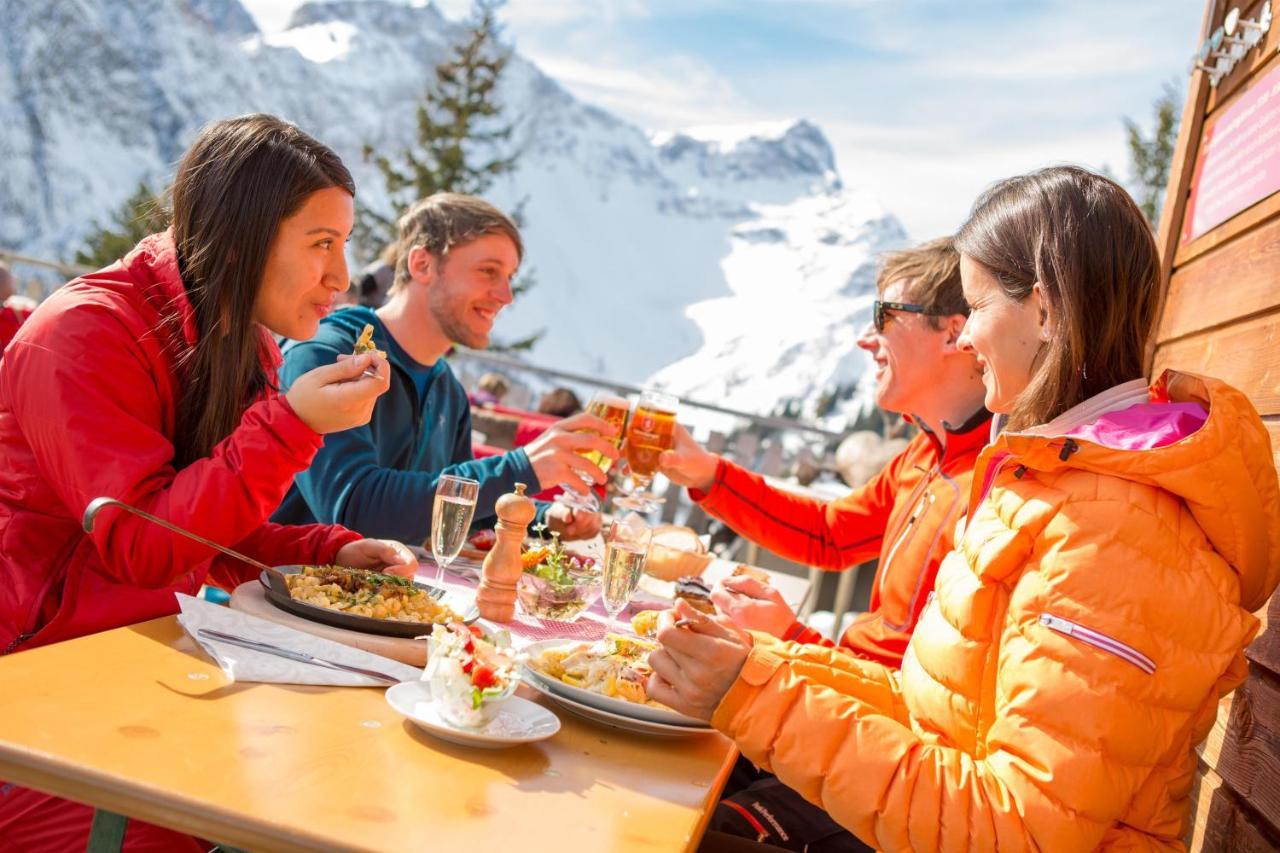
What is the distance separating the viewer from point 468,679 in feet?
4.03

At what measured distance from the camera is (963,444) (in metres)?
2.49

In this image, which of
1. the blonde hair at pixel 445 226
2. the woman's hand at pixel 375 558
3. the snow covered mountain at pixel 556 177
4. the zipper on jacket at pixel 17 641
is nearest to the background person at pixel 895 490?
the woman's hand at pixel 375 558

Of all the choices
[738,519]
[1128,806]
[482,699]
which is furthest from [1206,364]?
[482,699]

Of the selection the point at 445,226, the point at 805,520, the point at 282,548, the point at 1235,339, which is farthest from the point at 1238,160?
the point at 282,548

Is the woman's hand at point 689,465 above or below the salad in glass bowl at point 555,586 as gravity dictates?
above

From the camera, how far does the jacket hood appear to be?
4.25 ft

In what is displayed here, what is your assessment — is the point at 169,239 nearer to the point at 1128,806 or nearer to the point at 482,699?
the point at 482,699

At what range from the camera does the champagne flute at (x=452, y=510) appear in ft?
6.07

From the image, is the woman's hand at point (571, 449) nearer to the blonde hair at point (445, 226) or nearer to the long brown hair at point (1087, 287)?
the blonde hair at point (445, 226)

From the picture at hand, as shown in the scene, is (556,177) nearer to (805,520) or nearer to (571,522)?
(805,520)

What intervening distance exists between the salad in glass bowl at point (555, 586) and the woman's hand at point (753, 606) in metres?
0.32

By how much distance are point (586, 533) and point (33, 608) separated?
4.74 ft

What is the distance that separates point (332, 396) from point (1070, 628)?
1095 millimetres

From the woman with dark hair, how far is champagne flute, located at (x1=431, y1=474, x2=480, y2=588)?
0.84 feet
